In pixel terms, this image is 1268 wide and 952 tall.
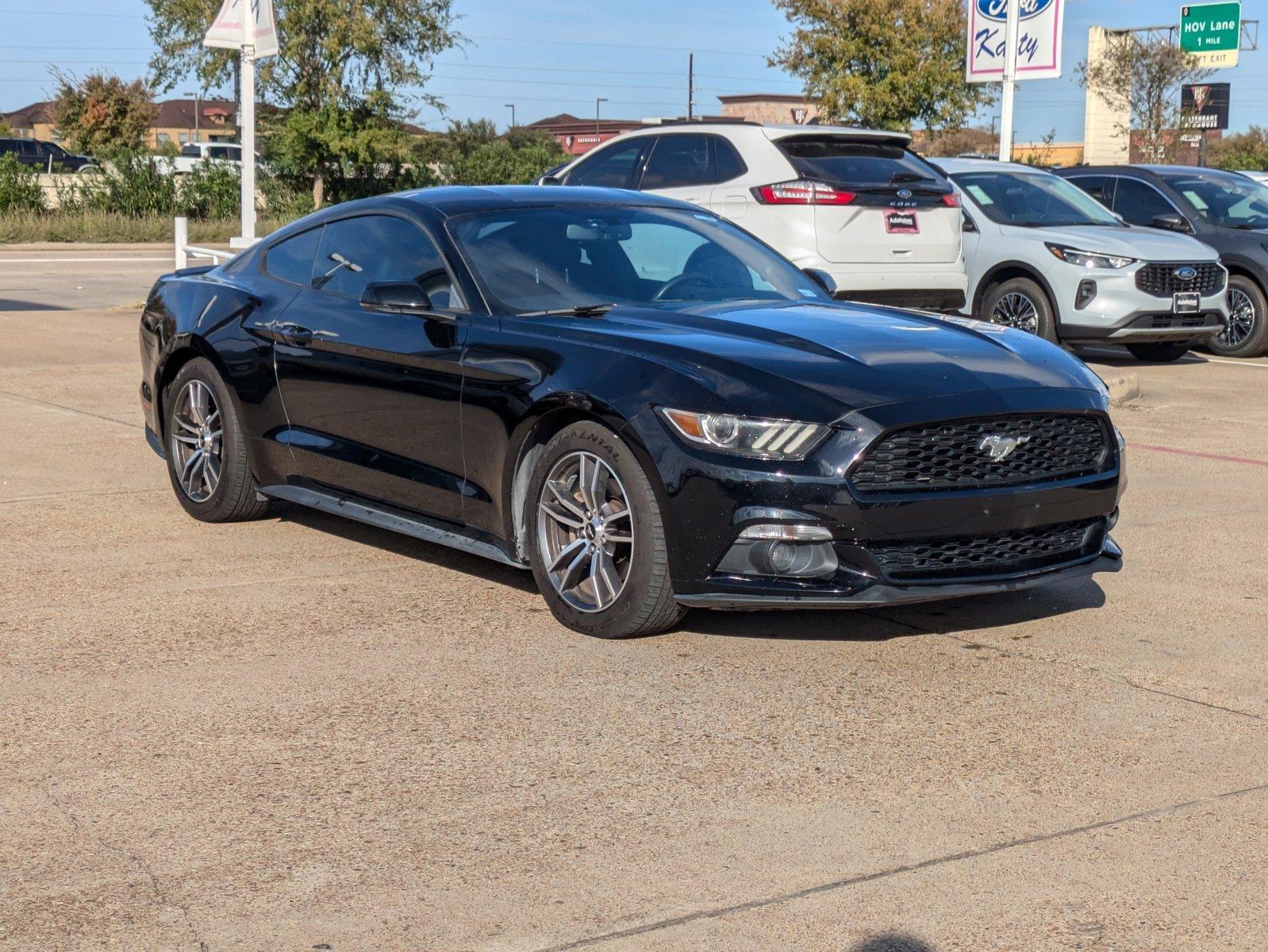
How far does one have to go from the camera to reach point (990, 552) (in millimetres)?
5438

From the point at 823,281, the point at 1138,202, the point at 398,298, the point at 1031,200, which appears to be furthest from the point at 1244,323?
the point at 398,298

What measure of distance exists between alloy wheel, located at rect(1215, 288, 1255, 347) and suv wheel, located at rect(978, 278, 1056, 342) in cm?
239

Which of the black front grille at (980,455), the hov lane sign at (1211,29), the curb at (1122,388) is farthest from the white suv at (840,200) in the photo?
the hov lane sign at (1211,29)

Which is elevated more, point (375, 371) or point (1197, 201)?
point (1197, 201)

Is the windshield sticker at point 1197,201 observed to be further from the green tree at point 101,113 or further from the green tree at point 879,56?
the green tree at point 101,113

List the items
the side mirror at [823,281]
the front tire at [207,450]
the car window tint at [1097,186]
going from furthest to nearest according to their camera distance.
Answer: the car window tint at [1097,186], the front tire at [207,450], the side mirror at [823,281]

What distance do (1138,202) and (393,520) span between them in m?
11.9

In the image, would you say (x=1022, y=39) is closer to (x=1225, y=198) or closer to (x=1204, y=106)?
(x=1225, y=198)

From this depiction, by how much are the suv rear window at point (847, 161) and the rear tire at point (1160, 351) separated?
11.8 ft

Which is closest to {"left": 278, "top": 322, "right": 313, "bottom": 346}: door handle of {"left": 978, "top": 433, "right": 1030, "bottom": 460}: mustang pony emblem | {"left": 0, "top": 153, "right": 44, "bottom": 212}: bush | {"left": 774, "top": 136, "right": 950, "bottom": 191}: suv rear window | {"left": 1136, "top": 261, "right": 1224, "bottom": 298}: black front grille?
{"left": 978, "top": 433, "right": 1030, "bottom": 460}: mustang pony emblem

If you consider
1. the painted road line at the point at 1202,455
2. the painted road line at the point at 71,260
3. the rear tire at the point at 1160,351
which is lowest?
the painted road line at the point at 1202,455

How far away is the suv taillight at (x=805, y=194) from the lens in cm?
1206

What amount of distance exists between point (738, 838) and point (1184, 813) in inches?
42.9

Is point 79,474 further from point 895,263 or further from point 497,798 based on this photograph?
point 895,263
